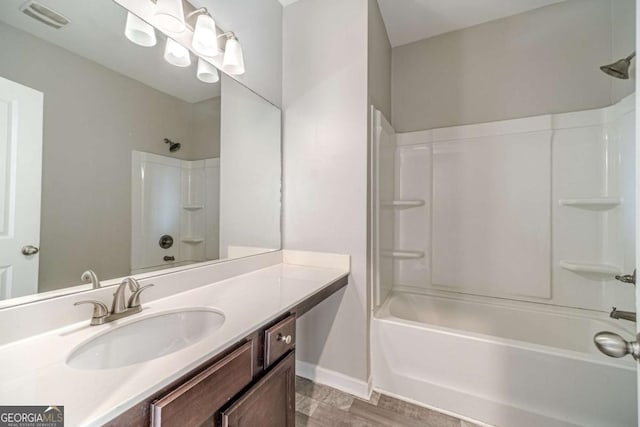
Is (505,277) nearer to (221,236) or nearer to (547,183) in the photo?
(547,183)

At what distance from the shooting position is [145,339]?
87cm

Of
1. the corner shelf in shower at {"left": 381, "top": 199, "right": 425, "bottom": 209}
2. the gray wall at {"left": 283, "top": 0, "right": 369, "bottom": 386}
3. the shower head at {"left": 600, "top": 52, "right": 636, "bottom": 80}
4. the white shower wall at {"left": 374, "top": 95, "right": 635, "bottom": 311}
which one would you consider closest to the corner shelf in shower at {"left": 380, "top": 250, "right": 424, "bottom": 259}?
the white shower wall at {"left": 374, "top": 95, "right": 635, "bottom": 311}

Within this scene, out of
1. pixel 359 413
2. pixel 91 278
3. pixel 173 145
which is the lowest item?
pixel 359 413

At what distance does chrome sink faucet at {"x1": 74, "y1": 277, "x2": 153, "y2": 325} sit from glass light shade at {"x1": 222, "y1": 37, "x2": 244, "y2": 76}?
1.18 metres

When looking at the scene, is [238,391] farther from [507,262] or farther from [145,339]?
[507,262]

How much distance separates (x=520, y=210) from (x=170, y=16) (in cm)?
240

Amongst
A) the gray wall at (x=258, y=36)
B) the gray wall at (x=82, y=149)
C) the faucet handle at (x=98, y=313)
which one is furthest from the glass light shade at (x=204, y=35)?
the faucet handle at (x=98, y=313)

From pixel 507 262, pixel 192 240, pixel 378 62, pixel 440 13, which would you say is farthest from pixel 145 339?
pixel 440 13

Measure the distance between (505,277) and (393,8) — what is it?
2155mm

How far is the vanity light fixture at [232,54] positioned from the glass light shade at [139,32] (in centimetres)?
37

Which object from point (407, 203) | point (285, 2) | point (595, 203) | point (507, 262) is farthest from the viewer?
point (407, 203)

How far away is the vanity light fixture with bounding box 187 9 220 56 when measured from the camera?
1.21 metres

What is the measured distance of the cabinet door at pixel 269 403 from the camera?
721mm

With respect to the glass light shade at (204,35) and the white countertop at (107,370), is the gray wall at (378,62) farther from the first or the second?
the white countertop at (107,370)
